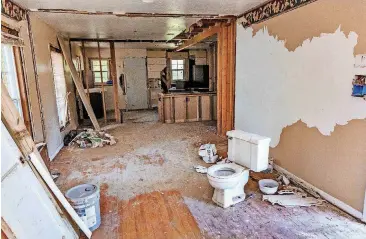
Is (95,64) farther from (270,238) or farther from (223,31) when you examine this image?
(270,238)

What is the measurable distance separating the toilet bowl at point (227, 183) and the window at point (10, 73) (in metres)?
2.83

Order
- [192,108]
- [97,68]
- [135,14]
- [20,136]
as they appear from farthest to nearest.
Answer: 1. [97,68]
2. [192,108]
3. [135,14]
4. [20,136]

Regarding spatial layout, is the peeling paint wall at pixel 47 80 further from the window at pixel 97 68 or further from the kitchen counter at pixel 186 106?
the window at pixel 97 68

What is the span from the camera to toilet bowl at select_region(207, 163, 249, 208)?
106 inches

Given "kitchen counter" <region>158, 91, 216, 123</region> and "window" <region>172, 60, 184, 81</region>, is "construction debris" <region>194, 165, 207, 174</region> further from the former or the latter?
"window" <region>172, 60, 184, 81</region>

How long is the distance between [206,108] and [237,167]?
15.8 feet

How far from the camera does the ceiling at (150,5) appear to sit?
11.4ft

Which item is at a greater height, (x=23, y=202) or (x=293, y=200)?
(x=23, y=202)

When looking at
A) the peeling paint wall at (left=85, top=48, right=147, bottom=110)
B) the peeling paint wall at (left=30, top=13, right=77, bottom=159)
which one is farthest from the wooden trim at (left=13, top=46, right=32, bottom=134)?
the peeling paint wall at (left=85, top=48, right=147, bottom=110)

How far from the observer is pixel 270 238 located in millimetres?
2252

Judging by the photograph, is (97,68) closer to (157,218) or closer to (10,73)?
(10,73)

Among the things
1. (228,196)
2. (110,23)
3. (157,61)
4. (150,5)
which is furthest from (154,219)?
(157,61)

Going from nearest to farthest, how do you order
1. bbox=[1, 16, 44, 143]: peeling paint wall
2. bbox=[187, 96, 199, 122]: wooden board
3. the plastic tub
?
the plastic tub
bbox=[1, 16, 44, 143]: peeling paint wall
bbox=[187, 96, 199, 122]: wooden board

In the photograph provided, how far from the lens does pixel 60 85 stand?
19.0 feet
